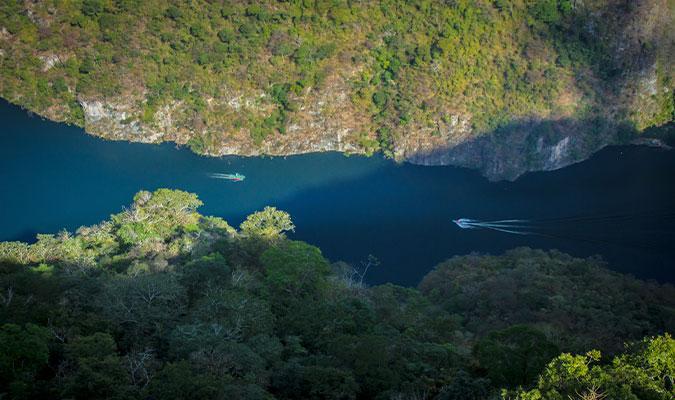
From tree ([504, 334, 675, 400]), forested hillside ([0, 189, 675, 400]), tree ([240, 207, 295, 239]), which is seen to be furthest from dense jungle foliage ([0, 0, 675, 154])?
tree ([504, 334, 675, 400])

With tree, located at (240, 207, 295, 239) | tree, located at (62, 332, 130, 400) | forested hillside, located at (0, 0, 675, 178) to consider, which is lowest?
tree, located at (62, 332, 130, 400)

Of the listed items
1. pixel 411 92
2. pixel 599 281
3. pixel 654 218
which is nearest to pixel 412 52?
pixel 411 92

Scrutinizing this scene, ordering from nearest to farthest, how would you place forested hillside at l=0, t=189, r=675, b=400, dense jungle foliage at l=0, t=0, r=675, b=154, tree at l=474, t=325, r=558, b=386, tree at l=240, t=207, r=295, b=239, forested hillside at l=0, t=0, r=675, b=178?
forested hillside at l=0, t=189, r=675, b=400 < tree at l=474, t=325, r=558, b=386 < tree at l=240, t=207, r=295, b=239 < forested hillside at l=0, t=0, r=675, b=178 < dense jungle foliage at l=0, t=0, r=675, b=154

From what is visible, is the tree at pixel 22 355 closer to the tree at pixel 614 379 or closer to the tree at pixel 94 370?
the tree at pixel 94 370

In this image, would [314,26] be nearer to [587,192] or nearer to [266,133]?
[266,133]

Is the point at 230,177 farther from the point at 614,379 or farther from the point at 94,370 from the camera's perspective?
the point at 614,379

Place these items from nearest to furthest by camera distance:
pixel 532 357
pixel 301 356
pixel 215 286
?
pixel 532 357 → pixel 301 356 → pixel 215 286

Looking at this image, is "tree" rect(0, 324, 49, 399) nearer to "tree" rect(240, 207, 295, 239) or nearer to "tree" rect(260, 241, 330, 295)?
"tree" rect(260, 241, 330, 295)
